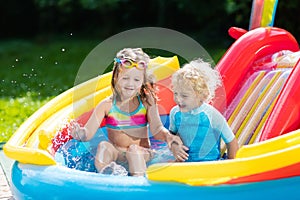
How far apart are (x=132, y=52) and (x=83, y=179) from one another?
23.4 inches

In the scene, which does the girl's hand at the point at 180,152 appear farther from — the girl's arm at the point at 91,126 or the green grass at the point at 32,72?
the green grass at the point at 32,72

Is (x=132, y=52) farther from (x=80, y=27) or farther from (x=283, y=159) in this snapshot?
(x=80, y=27)

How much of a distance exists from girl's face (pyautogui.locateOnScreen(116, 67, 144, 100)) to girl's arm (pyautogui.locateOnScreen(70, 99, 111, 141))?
13 centimetres

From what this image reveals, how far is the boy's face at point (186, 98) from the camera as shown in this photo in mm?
2480

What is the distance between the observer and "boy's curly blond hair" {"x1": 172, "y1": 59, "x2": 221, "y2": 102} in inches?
97.0

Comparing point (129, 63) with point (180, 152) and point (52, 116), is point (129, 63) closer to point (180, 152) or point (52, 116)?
point (180, 152)

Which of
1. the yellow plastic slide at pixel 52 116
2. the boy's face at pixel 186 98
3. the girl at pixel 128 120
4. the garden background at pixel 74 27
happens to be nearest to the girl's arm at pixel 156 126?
the girl at pixel 128 120

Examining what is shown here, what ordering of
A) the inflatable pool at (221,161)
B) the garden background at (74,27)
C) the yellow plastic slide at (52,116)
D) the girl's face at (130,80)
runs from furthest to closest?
the garden background at (74,27)
the girl's face at (130,80)
the yellow plastic slide at (52,116)
the inflatable pool at (221,161)

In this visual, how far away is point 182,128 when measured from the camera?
101 inches

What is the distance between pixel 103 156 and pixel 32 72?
4665 mm

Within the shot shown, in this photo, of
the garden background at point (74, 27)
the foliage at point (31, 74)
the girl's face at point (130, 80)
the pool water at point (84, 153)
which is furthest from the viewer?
the garden background at point (74, 27)

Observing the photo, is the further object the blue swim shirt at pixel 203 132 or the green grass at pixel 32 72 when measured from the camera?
the green grass at pixel 32 72

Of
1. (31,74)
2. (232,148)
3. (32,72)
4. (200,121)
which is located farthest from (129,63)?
(32,72)

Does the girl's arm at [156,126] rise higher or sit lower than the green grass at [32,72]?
higher
